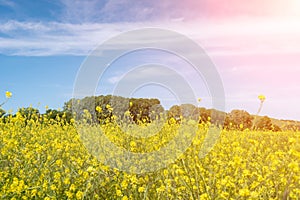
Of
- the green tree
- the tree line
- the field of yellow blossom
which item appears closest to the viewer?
the field of yellow blossom

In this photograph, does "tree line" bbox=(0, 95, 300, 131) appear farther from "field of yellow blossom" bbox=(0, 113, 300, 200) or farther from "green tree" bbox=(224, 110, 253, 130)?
"field of yellow blossom" bbox=(0, 113, 300, 200)

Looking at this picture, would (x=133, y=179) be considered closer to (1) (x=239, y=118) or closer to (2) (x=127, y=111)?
(2) (x=127, y=111)

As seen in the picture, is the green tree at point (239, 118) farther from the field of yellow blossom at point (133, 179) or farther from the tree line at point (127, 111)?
the field of yellow blossom at point (133, 179)

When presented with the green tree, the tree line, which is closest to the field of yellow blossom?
the tree line

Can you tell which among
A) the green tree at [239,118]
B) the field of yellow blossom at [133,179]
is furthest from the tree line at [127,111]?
the field of yellow blossom at [133,179]

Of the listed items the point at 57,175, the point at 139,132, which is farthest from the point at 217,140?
the point at 57,175

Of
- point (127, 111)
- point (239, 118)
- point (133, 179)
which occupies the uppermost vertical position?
point (239, 118)

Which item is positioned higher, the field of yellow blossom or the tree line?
the tree line

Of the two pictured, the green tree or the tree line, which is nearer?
the tree line

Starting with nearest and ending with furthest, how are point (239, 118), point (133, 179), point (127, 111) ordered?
point (133, 179) → point (127, 111) → point (239, 118)

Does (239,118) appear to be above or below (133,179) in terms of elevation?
above

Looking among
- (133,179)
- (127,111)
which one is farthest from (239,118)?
(133,179)

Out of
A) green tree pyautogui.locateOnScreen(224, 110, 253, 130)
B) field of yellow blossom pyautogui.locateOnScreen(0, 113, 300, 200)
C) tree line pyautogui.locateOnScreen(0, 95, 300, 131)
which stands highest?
green tree pyautogui.locateOnScreen(224, 110, 253, 130)

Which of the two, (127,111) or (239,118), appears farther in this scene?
(239,118)
